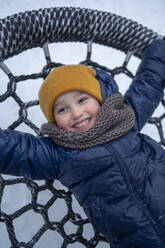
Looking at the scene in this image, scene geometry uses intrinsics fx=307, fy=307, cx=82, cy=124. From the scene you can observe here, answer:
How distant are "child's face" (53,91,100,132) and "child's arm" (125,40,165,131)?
119mm

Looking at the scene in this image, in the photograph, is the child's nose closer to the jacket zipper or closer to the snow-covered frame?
the jacket zipper

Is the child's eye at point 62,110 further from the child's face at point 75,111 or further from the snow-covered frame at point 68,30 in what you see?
the snow-covered frame at point 68,30

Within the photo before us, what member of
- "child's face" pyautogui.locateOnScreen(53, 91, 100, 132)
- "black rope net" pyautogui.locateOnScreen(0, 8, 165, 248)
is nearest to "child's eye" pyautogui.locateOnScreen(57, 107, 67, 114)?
"child's face" pyautogui.locateOnScreen(53, 91, 100, 132)

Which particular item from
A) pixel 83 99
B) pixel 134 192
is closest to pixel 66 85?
pixel 83 99

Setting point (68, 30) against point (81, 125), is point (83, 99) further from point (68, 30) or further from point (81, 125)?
point (68, 30)

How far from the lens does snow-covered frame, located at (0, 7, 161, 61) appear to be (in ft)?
2.38

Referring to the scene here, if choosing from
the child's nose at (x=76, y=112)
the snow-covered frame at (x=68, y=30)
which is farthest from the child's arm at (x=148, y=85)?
the child's nose at (x=76, y=112)

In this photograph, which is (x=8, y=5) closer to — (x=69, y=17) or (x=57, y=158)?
(x=69, y=17)

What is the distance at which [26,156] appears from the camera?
65cm

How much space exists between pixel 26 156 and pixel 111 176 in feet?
0.60

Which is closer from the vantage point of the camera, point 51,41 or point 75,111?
point 75,111

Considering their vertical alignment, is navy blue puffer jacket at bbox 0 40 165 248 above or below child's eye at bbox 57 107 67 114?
below

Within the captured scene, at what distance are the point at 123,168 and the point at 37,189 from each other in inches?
9.4

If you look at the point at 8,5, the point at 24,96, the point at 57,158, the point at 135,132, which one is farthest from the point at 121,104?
the point at 8,5
